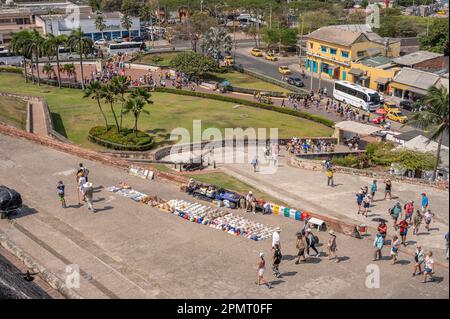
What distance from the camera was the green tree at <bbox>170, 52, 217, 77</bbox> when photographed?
235ft

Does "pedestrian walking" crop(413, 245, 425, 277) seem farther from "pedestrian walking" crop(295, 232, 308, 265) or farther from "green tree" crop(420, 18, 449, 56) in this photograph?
"green tree" crop(420, 18, 449, 56)

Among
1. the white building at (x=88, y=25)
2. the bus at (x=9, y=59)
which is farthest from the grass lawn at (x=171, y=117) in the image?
the white building at (x=88, y=25)

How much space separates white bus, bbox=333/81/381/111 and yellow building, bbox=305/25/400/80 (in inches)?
284

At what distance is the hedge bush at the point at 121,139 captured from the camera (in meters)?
43.3

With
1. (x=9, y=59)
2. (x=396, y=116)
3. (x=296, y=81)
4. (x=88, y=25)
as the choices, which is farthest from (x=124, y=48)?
(x=396, y=116)

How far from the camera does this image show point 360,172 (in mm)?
35531

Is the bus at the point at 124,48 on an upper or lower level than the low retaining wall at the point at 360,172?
upper

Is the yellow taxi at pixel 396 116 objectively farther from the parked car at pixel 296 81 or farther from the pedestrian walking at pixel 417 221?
the pedestrian walking at pixel 417 221

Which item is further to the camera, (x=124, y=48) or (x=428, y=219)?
(x=124, y=48)

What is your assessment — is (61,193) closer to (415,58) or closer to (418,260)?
(418,260)

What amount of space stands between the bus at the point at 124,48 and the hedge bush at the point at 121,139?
156 feet

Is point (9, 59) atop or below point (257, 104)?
atop

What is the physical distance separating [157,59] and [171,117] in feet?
116
